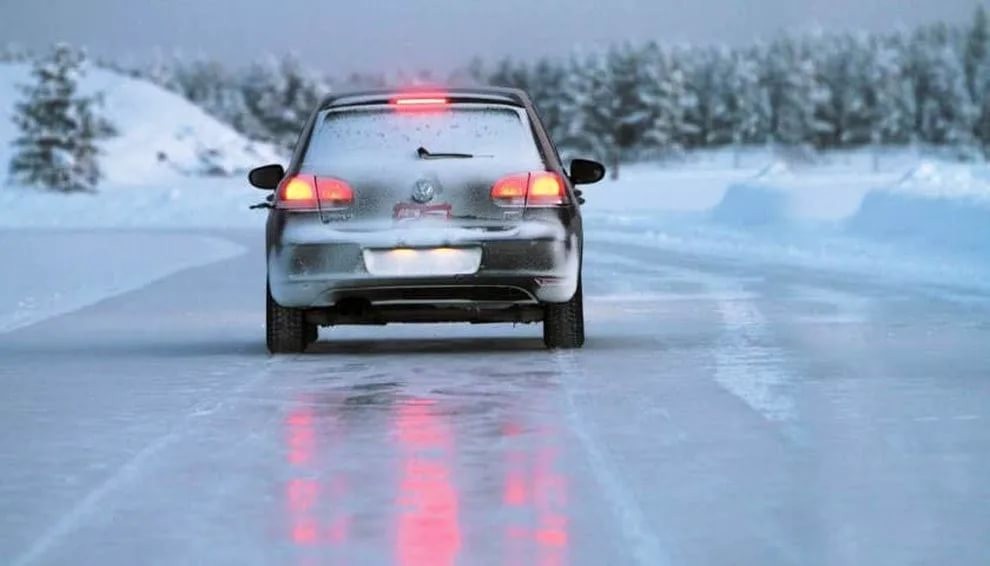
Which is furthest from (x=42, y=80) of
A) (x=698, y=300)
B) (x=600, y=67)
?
(x=698, y=300)

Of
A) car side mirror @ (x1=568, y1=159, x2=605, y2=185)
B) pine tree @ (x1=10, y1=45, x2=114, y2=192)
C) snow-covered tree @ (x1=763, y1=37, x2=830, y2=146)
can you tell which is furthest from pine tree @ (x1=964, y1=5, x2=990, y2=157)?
car side mirror @ (x1=568, y1=159, x2=605, y2=185)

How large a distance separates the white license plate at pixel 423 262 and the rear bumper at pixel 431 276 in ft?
0.10

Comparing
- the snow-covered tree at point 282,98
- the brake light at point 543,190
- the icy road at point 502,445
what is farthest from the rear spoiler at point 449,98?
the snow-covered tree at point 282,98

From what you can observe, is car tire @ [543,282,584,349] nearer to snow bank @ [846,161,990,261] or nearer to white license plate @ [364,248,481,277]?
white license plate @ [364,248,481,277]

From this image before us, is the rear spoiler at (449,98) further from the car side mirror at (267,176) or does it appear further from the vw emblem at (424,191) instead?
the car side mirror at (267,176)

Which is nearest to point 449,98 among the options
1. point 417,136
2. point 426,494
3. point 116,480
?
point 417,136

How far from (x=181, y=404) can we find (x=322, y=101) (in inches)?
140

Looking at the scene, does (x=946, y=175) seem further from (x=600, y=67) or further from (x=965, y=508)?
(x=600, y=67)

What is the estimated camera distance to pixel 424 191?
14016 mm

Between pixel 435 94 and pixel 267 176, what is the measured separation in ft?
5.33

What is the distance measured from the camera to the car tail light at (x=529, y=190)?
14.1 m

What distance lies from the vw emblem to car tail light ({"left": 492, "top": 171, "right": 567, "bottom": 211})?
1.21ft

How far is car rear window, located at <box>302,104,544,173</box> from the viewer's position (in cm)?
1423

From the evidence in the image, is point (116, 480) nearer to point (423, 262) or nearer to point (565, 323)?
point (423, 262)
